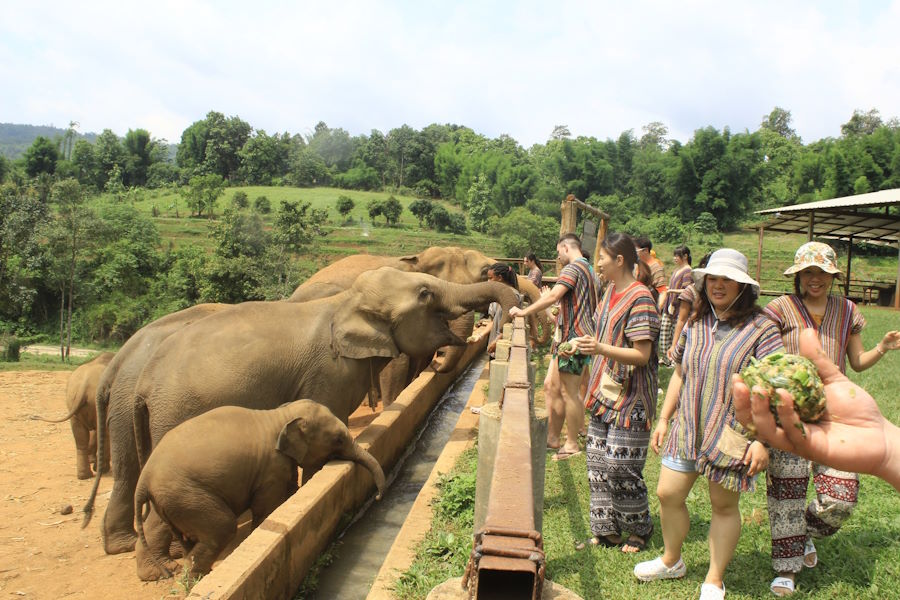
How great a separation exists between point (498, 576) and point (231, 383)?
3.88m

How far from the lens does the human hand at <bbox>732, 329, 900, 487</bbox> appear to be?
190 cm

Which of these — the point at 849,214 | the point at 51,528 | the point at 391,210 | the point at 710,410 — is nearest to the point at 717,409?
the point at 710,410

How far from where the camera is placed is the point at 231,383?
17.6 feet

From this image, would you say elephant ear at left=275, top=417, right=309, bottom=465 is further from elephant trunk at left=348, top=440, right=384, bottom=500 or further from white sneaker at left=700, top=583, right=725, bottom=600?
white sneaker at left=700, top=583, right=725, bottom=600

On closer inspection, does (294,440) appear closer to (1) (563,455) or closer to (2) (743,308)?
(1) (563,455)

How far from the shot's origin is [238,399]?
539 cm

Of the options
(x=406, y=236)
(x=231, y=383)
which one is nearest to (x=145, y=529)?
(x=231, y=383)

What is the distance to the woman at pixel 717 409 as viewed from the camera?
10.7 ft

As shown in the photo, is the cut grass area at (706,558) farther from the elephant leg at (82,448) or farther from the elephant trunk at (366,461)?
the elephant leg at (82,448)

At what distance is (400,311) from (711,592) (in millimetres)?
3558

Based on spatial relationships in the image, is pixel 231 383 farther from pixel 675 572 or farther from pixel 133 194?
pixel 133 194

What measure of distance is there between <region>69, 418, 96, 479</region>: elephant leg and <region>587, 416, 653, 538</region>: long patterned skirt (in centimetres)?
606

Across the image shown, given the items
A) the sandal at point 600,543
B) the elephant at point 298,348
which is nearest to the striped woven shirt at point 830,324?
the sandal at point 600,543

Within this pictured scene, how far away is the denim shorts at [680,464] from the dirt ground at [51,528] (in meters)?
3.38
